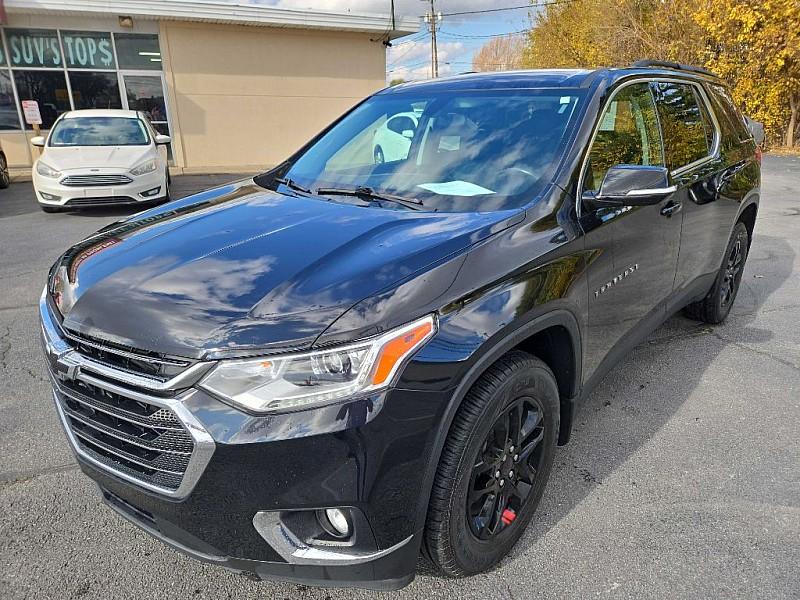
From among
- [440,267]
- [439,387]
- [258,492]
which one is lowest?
[258,492]

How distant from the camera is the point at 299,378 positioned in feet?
5.36

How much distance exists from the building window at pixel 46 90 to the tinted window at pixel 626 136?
55.7 feet

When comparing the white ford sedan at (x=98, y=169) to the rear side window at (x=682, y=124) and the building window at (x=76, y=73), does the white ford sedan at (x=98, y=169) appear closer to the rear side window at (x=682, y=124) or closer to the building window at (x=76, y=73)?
the building window at (x=76, y=73)

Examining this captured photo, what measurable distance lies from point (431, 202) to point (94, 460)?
1.61 metres

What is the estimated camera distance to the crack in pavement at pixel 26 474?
2727mm

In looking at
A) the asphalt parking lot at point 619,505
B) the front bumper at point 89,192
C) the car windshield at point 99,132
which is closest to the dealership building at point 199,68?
the car windshield at point 99,132

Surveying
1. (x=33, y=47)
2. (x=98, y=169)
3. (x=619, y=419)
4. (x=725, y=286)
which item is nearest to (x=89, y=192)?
(x=98, y=169)

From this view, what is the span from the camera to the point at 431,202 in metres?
2.50

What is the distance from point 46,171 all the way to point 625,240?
9076 millimetres

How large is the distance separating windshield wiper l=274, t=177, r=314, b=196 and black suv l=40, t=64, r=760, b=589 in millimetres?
20

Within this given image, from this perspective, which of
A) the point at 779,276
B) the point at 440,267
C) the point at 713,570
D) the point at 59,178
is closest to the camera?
the point at 440,267

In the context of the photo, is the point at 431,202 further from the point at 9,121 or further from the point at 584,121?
the point at 9,121

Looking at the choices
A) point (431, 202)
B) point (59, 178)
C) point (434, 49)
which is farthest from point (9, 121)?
point (434, 49)

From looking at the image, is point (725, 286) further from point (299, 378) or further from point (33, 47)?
point (33, 47)
